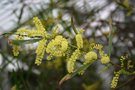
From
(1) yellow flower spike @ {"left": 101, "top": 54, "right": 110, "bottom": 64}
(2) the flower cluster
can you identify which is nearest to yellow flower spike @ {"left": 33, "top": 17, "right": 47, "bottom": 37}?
(2) the flower cluster

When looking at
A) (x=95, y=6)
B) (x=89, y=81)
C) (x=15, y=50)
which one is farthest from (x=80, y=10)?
(x=15, y=50)

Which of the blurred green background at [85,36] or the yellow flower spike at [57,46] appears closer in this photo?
the yellow flower spike at [57,46]

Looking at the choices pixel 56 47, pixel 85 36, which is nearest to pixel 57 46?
pixel 56 47

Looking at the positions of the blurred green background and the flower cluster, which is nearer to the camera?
the flower cluster

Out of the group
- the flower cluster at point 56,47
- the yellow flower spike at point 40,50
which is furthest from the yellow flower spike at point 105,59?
the yellow flower spike at point 40,50

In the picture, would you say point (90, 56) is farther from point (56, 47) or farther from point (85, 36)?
point (85, 36)

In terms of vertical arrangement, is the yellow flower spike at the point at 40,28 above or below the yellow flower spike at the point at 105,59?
above

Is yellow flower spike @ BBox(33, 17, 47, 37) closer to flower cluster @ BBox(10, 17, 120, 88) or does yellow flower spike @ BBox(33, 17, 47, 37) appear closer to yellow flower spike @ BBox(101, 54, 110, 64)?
flower cluster @ BBox(10, 17, 120, 88)

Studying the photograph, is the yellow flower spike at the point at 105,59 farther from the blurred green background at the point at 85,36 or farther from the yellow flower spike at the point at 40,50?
the blurred green background at the point at 85,36

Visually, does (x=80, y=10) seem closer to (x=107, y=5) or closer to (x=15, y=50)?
(x=107, y=5)
